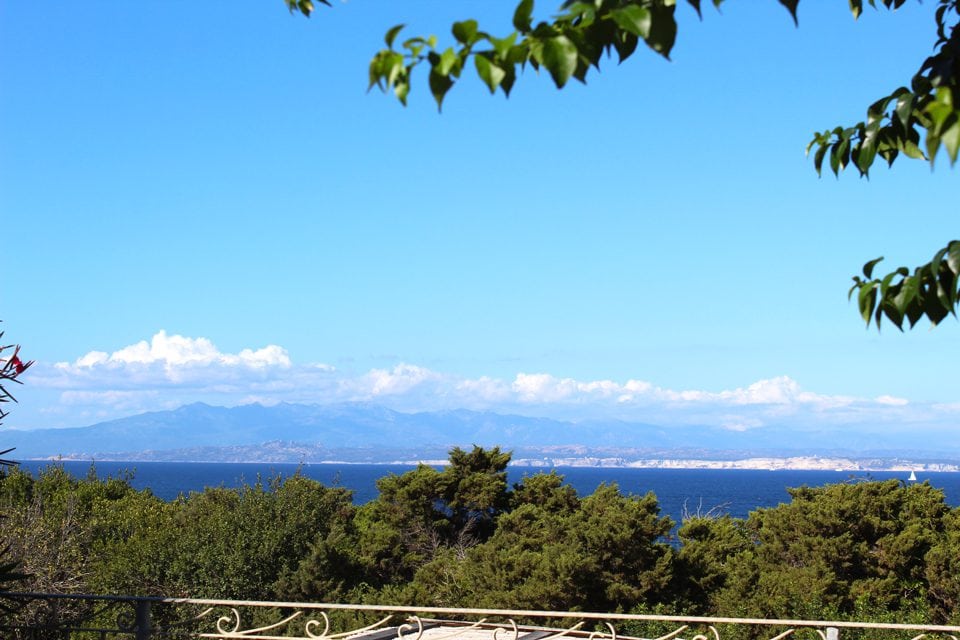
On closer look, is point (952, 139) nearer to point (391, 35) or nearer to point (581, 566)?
point (391, 35)

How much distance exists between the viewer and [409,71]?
2.16 meters

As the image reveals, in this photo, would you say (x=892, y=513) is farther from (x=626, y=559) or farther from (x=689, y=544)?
(x=626, y=559)

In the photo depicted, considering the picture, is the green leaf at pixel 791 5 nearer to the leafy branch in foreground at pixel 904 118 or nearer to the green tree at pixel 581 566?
the leafy branch in foreground at pixel 904 118

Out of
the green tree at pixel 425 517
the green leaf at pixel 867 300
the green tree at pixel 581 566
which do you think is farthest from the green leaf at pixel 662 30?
the green tree at pixel 425 517

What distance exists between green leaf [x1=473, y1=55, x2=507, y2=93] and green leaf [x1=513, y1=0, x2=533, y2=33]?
0.11 metres

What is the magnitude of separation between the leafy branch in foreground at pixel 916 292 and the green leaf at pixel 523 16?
110 cm

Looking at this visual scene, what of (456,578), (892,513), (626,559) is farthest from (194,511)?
(892,513)

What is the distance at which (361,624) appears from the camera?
53.3 ft

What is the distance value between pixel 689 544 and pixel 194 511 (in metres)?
10.9

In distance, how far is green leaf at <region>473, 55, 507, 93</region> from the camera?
2.09 metres

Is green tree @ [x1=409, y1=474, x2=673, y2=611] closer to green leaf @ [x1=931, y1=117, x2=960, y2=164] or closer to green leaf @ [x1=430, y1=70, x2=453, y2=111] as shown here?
green leaf @ [x1=430, y1=70, x2=453, y2=111]

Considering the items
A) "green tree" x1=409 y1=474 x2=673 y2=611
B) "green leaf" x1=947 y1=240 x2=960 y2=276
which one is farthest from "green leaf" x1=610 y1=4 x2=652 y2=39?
"green tree" x1=409 y1=474 x2=673 y2=611

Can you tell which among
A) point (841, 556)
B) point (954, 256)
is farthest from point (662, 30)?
point (841, 556)

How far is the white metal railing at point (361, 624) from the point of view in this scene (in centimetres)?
558
